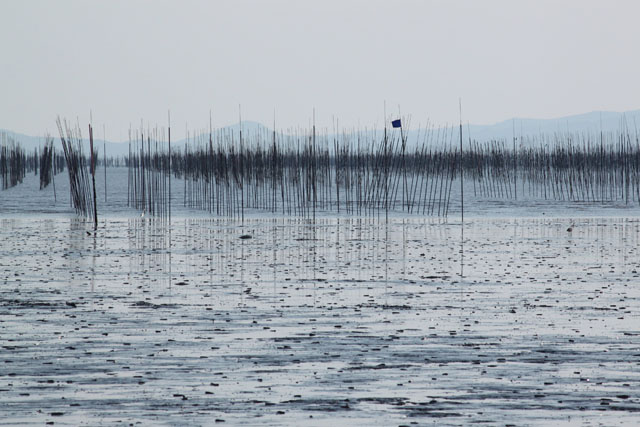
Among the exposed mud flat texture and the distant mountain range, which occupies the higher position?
the distant mountain range

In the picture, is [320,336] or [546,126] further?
[546,126]

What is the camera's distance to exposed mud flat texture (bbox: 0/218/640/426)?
11.3 feet

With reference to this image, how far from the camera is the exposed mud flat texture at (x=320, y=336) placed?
343 centimetres

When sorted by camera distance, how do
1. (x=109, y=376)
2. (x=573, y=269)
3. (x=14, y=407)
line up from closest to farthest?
(x=14, y=407), (x=109, y=376), (x=573, y=269)

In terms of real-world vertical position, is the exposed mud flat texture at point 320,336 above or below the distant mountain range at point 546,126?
below

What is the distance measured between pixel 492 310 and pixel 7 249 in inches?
233

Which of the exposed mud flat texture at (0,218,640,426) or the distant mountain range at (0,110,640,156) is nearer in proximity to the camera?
the exposed mud flat texture at (0,218,640,426)

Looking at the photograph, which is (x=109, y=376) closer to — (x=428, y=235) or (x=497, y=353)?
(x=497, y=353)

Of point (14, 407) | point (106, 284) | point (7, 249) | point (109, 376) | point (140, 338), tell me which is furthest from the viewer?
point (7, 249)

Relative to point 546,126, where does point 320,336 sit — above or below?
below

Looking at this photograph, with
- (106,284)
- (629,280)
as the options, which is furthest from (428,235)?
(106,284)

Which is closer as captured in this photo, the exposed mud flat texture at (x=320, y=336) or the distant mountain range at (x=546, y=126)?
the exposed mud flat texture at (x=320, y=336)

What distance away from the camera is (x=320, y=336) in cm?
483

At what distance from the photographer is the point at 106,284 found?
22.9ft
